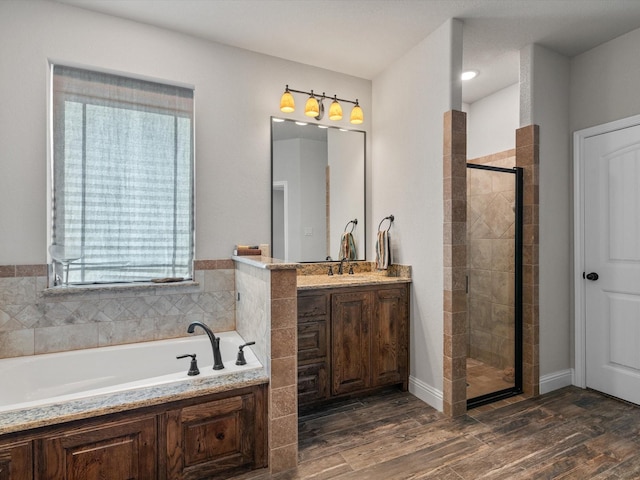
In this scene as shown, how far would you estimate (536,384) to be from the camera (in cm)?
281

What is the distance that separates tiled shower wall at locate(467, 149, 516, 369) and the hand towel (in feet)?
2.17

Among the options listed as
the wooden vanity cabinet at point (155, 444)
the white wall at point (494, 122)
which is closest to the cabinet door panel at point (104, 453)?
the wooden vanity cabinet at point (155, 444)

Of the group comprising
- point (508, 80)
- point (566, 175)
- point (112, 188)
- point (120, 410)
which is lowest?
point (120, 410)

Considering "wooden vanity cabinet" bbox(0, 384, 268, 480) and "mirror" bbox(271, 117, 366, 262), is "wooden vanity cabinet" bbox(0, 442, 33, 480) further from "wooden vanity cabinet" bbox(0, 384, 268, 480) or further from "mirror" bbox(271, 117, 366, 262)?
"mirror" bbox(271, 117, 366, 262)

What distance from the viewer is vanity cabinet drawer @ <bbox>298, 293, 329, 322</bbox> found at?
8.28 feet

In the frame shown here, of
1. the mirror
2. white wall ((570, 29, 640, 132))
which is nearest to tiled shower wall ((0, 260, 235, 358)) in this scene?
→ the mirror

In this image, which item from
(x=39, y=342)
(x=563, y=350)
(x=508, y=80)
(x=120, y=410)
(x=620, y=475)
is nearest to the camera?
(x=120, y=410)

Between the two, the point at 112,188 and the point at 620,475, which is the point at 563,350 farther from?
the point at 112,188

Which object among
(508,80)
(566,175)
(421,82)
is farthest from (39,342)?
(508,80)

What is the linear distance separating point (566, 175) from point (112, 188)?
3628 mm

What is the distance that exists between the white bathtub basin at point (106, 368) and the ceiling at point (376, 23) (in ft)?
7.55

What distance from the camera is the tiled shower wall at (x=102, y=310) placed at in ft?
7.31

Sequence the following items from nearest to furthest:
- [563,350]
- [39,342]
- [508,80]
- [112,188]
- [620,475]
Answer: [620,475] < [39,342] < [112,188] < [563,350] < [508,80]

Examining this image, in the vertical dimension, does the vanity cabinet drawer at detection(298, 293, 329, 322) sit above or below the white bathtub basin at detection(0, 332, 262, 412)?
above
